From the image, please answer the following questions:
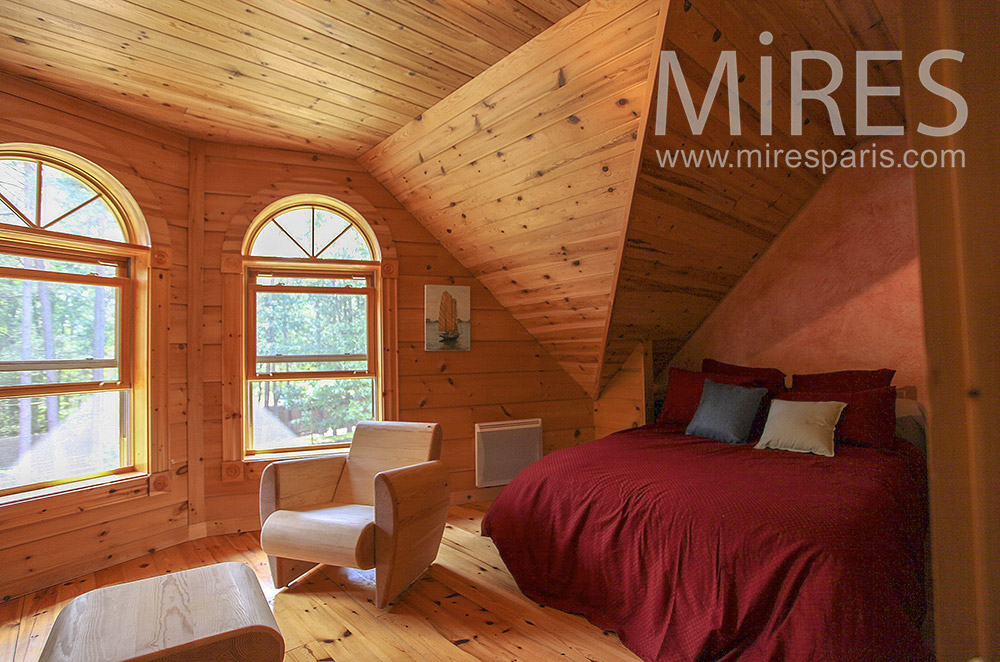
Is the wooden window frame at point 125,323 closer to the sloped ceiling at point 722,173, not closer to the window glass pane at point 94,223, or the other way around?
the window glass pane at point 94,223

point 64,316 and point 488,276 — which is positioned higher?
point 488,276

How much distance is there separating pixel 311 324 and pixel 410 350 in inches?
27.3

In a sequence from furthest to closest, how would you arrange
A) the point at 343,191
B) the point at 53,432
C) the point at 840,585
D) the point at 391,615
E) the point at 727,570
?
the point at 343,191
the point at 53,432
the point at 391,615
the point at 727,570
the point at 840,585

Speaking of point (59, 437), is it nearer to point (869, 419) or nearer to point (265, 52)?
point (265, 52)

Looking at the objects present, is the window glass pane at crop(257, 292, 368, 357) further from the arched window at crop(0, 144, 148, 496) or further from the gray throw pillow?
the gray throw pillow

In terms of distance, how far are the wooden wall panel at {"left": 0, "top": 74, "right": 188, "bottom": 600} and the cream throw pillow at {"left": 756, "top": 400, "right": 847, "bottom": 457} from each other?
11.1 feet

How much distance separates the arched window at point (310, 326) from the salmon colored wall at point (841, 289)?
2.71 meters

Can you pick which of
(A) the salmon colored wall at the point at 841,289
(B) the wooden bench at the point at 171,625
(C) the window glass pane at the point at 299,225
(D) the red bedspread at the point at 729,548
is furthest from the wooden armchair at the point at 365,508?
(A) the salmon colored wall at the point at 841,289

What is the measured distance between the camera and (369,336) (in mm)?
3785

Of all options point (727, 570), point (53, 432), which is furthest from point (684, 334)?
point (53, 432)

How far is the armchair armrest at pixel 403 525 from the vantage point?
7.61ft

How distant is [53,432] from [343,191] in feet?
7.01

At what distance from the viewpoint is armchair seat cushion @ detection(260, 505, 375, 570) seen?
2301 mm

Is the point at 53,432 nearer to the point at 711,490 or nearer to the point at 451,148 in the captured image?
the point at 451,148
